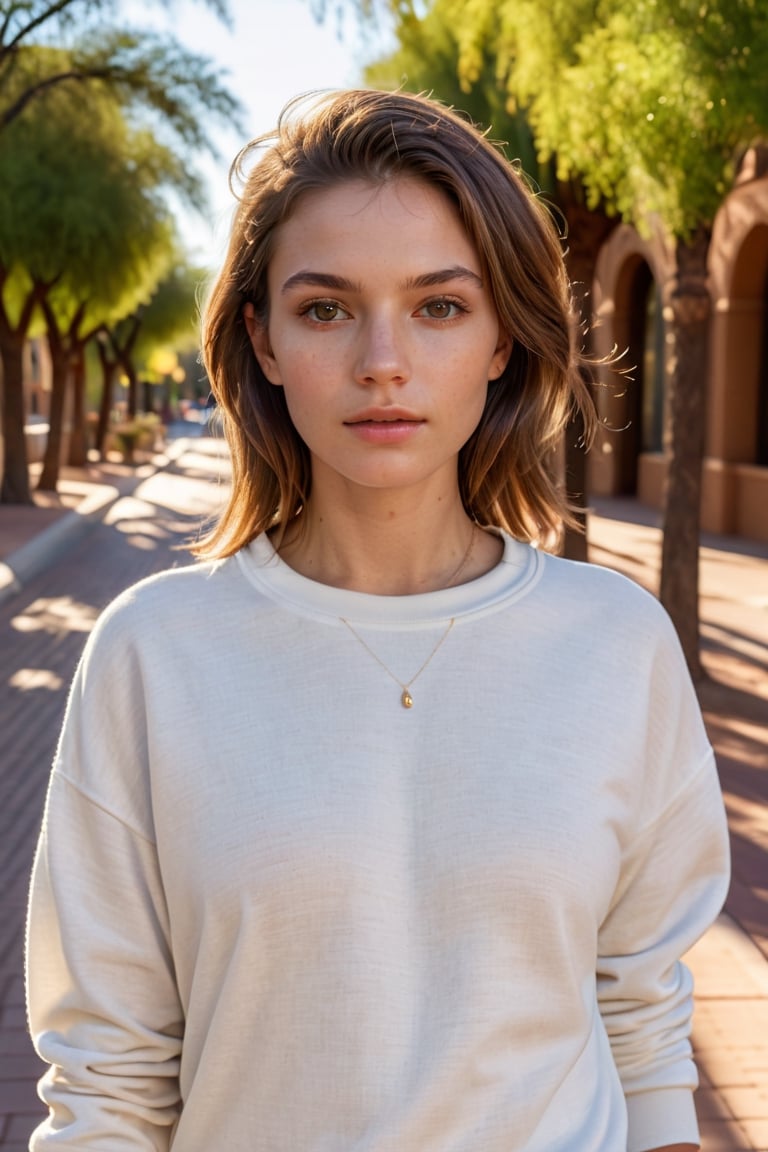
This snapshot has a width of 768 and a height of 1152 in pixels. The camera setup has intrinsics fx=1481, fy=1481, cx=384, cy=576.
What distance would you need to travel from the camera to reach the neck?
70.6 inches

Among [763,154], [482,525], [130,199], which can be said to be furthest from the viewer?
[130,199]

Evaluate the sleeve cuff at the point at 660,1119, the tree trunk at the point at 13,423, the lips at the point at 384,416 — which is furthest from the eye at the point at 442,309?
the tree trunk at the point at 13,423

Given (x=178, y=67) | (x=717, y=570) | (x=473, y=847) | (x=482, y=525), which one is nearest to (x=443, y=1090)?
(x=473, y=847)

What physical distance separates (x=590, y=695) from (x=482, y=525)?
355 millimetres

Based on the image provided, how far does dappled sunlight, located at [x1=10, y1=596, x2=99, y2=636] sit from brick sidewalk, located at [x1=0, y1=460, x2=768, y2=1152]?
0.02 metres

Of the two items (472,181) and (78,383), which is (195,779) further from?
(78,383)

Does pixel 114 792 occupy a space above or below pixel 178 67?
below

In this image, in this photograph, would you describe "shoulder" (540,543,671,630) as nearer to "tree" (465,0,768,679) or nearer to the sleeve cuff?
the sleeve cuff

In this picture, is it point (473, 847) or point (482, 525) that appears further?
point (482, 525)

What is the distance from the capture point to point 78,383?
33.4m

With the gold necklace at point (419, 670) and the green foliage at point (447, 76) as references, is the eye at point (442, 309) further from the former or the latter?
the green foliage at point (447, 76)

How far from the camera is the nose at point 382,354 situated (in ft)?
5.33

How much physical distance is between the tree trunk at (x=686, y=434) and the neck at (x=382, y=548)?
7109 mm

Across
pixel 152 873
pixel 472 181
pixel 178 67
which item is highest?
pixel 178 67
